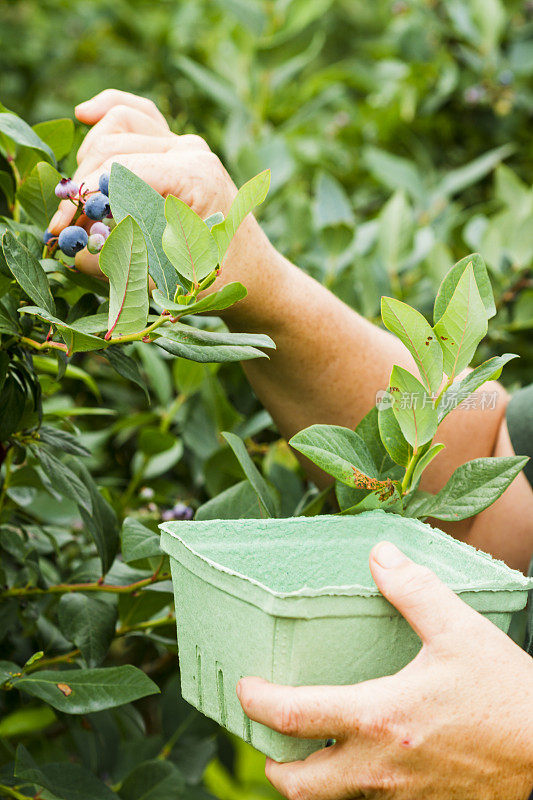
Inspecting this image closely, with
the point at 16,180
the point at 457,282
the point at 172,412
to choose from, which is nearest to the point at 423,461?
the point at 457,282

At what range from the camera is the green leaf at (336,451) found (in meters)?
0.64

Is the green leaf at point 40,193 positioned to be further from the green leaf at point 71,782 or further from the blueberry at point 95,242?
the green leaf at point 71,782

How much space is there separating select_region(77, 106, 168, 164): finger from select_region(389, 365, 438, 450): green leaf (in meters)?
0.32

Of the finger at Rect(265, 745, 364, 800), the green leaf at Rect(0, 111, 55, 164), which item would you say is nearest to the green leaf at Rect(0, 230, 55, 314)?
the green leaf at Rect(0, 111, 55, 164)

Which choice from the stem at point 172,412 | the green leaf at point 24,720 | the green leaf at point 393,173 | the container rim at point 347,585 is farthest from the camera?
the green leaf at point 393,173

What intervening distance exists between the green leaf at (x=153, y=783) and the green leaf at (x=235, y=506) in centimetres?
32

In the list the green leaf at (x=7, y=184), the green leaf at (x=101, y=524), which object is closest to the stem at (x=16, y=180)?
the green leaf at (x=7, y=184)

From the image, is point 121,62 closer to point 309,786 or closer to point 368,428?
→ point 368,428

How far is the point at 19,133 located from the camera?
28.1 inches

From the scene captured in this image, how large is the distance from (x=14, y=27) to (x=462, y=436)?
2.28 metres

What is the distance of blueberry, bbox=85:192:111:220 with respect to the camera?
25.1 inches

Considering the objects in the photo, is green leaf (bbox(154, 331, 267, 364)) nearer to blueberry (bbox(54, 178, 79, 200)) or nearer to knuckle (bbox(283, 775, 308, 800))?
blueberry (bbox(54, 178, 79, 200))

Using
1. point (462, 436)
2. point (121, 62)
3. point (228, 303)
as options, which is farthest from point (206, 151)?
point (121, 62)

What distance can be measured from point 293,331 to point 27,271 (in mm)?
312
